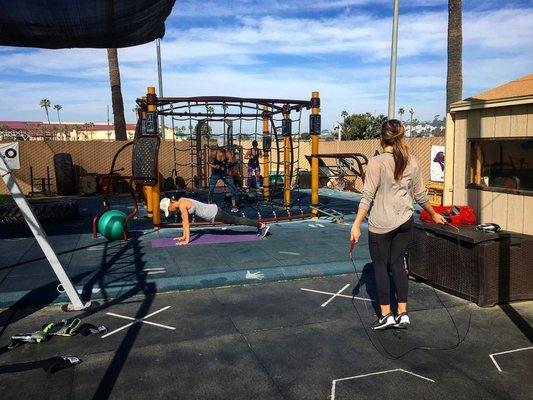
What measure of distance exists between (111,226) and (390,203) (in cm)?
558

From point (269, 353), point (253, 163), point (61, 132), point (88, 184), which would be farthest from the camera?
point (61, 132)

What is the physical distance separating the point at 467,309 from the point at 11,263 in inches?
242

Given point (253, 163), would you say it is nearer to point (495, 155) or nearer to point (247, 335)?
point (495, 155)

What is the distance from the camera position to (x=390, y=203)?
12.6 ft

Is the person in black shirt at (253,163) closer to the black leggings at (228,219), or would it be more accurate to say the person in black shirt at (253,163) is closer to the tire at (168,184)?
the tire at (168,184)

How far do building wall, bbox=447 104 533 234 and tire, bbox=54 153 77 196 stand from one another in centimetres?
1430

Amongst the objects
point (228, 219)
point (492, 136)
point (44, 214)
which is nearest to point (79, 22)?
point (228, 219)

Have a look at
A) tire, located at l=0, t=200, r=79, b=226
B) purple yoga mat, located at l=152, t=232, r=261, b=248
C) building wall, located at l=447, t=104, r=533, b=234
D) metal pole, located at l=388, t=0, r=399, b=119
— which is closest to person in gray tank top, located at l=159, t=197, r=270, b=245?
purple yoga mat, located at l=152, t=232, r=261, b=248

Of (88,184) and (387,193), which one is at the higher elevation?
(387,193)

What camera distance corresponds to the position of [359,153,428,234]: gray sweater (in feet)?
12.6

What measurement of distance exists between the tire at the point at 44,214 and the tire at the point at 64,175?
6.54m

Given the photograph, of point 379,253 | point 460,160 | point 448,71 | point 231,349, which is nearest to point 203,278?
point 231,349

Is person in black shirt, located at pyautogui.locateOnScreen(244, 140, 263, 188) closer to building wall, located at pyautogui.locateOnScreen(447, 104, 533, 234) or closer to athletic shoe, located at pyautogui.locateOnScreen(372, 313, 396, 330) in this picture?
building wall, located at pyautogui.locateOnScreen(447, 104, 533, 234)

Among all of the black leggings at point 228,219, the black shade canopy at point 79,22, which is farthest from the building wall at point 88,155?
the black shade canopy at point 79,22
